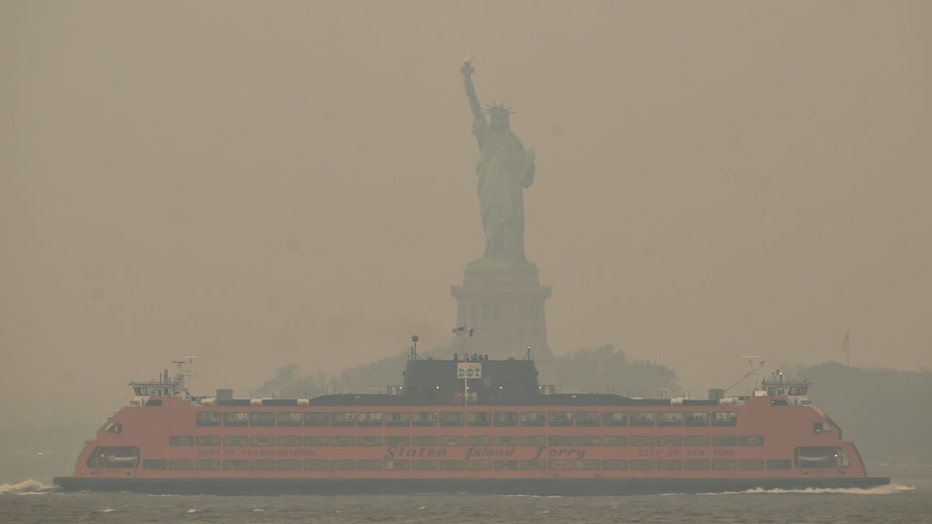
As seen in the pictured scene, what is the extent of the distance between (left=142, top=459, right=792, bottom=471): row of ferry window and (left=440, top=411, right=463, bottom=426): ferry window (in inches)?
95.2

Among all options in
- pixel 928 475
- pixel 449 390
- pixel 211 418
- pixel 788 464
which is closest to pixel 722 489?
pixel 788 464

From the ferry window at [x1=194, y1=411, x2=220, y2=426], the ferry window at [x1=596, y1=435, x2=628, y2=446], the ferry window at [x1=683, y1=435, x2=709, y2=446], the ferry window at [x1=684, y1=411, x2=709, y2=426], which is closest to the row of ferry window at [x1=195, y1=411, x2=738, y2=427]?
the ferry window at [x1=194, y1=411, x2=220, y2=426]

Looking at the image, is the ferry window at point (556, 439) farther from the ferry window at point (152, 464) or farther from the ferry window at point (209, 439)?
the ferry window at point (152, 464)

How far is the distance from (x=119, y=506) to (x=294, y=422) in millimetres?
12479

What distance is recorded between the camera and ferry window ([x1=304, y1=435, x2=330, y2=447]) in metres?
146

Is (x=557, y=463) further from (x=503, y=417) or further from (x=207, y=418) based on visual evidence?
(x=207, y=418)

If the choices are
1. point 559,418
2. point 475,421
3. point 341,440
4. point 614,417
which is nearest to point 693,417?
point 614,417

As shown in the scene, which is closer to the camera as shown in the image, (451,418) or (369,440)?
(369,440)

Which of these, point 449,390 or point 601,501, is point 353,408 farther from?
point 601,501

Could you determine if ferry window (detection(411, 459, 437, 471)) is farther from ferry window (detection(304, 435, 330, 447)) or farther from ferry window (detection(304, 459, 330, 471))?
ferry window (detection(304, 435, 330, 447))

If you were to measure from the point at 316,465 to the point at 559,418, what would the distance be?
15.3m

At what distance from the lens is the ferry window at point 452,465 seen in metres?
146

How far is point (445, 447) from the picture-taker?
478ft

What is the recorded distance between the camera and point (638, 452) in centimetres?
14525
